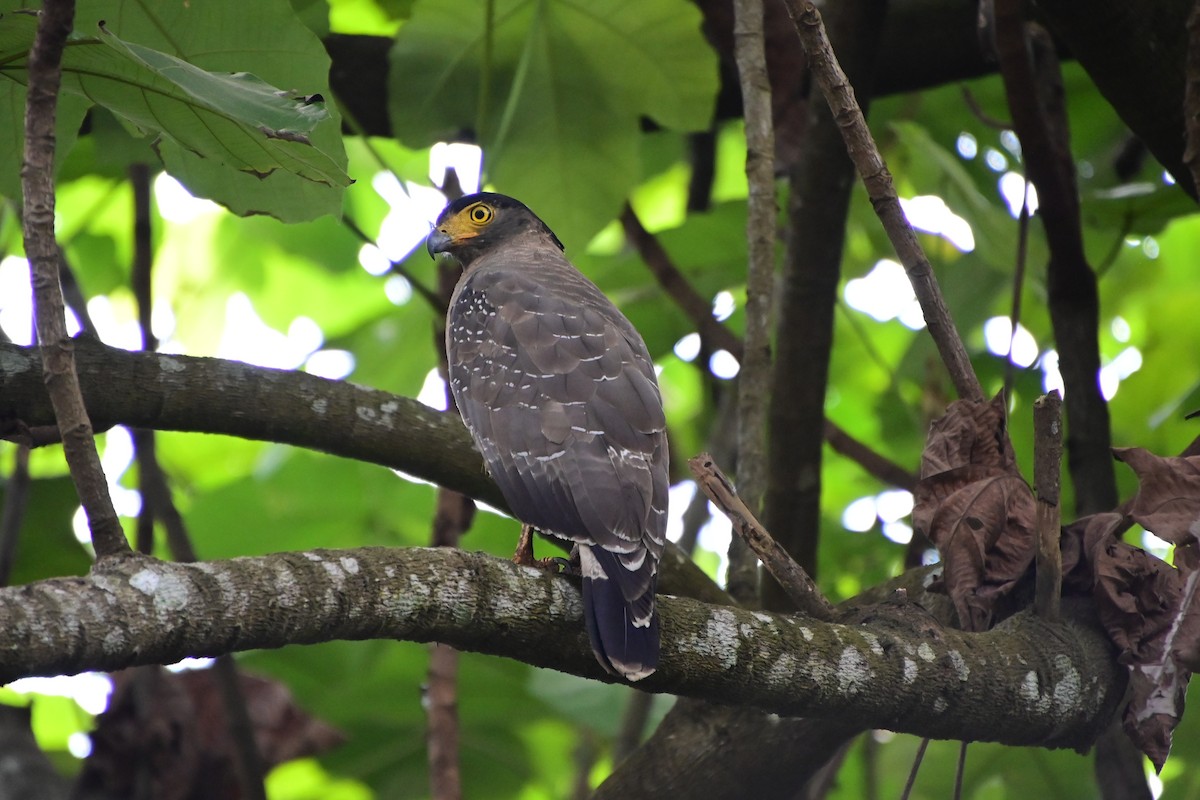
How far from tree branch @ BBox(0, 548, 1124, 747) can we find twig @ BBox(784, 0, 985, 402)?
0.59 m

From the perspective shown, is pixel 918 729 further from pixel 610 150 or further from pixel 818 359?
pixel 610 150

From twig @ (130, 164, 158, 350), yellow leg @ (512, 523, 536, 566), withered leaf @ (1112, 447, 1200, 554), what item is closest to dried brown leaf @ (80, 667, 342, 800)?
twig @ (130, 164, 158, 350)

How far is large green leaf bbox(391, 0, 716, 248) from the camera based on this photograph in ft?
13.9

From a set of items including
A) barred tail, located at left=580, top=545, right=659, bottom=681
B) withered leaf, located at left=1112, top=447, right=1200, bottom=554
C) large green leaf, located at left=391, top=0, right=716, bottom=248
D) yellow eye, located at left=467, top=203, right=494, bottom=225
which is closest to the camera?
barred tail, located at left=580, top=545, right=659, bottom=681

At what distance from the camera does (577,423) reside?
3260mm

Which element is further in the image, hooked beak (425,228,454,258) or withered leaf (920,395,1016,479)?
hooked beak (425,228,454,258)

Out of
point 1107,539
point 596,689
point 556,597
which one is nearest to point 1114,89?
point 1107,539

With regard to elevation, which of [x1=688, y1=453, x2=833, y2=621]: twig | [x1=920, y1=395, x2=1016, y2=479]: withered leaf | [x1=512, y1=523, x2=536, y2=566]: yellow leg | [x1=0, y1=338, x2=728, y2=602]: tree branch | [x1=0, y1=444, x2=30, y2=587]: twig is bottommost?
[x1=688, y1=453, x2=833, y2=621]: twig

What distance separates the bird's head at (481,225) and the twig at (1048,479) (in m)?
2.33

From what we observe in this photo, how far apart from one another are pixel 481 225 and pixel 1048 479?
8.56 feet

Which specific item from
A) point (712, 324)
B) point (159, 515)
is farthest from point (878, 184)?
point (159, 515)

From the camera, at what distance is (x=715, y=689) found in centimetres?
255

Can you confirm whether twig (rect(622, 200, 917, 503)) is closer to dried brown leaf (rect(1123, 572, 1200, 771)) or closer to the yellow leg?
the yellow leg

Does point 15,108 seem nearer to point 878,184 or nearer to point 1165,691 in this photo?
point 878,184
